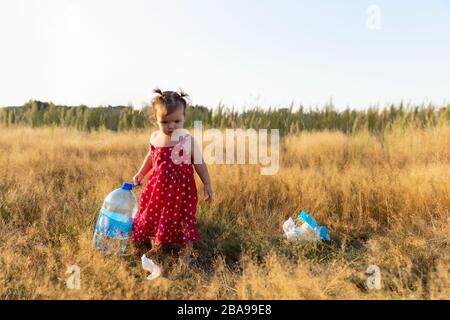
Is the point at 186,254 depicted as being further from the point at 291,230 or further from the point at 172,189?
the point at 291,230

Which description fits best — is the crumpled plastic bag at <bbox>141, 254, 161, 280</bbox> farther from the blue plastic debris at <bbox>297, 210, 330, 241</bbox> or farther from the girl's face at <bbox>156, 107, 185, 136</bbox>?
the blue plastic debris at <bbox>297, 210, 330, 241</bbox>

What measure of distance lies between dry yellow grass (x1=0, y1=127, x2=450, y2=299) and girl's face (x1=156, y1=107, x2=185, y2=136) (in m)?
0.94

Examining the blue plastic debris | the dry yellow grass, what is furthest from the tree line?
the blue plastic debris

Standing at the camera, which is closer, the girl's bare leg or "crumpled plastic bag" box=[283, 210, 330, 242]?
the girl's bare leg

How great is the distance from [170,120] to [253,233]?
125cm

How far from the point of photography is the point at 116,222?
3.30 meters

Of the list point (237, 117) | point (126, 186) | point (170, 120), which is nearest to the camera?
point (170, 120)

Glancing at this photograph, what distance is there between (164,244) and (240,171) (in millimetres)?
1833

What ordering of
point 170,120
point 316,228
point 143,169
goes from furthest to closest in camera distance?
point 316,228 → point 143,169 → point 170,120

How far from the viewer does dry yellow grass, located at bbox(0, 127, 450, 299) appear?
2.68 m

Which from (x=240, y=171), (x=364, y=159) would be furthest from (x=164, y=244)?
(x=364, y=159)

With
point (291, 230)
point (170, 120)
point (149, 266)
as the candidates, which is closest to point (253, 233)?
point (291, 230)

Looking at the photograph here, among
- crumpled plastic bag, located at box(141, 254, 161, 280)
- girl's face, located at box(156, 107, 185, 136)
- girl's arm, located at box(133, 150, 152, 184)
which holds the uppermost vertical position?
girl's face, located at box(156, 107, 185, 136)
